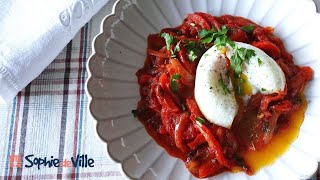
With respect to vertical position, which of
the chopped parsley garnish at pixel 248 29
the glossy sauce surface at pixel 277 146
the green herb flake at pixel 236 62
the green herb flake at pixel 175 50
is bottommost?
the glossy sauce surface at pixel 277 146

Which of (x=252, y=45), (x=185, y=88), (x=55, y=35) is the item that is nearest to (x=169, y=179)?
(x=185, y=88)

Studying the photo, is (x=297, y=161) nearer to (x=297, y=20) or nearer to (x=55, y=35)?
(x=297, y=20)

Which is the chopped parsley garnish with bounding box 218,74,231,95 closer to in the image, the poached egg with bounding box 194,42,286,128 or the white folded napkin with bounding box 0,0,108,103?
the poached egg with bounding box 194,42,286,128

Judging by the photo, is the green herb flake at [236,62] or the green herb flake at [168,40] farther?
the green herb flake at [168,40]

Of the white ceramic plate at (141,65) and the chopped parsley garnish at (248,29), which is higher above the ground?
the chopped parsley garnish at (248,29)

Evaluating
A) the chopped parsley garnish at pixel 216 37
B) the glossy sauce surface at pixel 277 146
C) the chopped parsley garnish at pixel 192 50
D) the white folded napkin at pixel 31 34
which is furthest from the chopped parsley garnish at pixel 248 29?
the white folded napkin at pixel 31 34

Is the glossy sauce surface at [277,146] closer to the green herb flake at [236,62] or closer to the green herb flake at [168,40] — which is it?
the green herb flake at [236,62]

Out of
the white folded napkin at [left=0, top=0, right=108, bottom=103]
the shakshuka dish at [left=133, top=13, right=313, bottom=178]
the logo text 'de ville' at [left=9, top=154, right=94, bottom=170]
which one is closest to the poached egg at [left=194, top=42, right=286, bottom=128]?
the shakshuka dish at [left=133, top=13, right=313, bottom=178]

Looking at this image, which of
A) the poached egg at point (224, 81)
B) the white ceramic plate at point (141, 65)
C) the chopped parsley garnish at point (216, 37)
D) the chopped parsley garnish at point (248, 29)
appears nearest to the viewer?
the white ceramic plate at point (141, 65)
